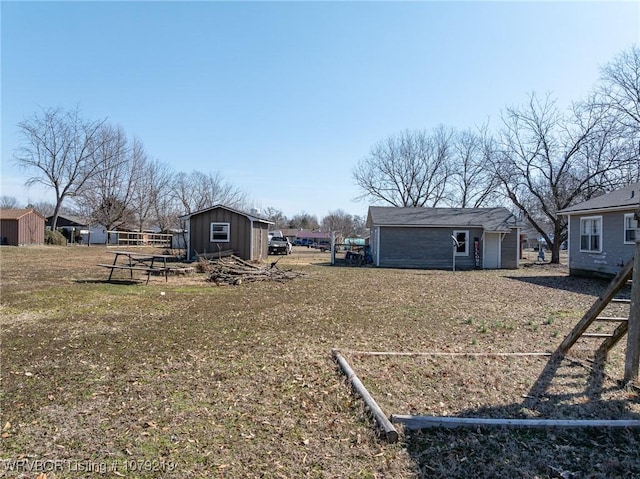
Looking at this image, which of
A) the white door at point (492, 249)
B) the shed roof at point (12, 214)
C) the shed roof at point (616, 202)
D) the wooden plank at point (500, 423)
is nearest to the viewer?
the wooden plank at point (500, 423)

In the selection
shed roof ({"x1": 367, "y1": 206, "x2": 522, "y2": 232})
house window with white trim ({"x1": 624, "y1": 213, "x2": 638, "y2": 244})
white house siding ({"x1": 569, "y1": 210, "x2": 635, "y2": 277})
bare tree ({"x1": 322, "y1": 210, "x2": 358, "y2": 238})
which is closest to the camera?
house window with white trim ({"x1": 624, "y1": 213, "x2": 638, "y2": 244})

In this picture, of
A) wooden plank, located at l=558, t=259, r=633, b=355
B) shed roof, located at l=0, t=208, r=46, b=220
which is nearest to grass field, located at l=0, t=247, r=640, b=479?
wooden plank, located at l=558, t=259, r=633, b=355

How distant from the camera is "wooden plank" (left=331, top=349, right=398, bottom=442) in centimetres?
353

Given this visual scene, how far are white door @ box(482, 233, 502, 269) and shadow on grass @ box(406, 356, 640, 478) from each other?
21.9m

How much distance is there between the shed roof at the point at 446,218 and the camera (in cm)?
2523

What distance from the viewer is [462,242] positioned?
2555 cm

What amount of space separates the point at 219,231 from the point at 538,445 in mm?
20936

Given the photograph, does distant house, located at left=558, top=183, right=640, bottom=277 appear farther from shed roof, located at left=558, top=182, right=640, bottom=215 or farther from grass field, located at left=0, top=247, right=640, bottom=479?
grass field, located at left=0, top=247, right=640, bottom=479

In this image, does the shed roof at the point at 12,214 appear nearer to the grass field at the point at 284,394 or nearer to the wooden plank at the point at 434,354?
the grass field at the point at 284,394

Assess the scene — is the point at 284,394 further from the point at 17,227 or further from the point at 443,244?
the point at 17,227

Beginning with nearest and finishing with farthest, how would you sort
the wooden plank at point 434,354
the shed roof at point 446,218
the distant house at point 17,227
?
1. the wooden plank at point 434,354
2. the shed roof at point 446,218
3. the distant house at point 17,227

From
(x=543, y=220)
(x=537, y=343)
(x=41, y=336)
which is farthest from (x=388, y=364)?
(x=543, y=220)

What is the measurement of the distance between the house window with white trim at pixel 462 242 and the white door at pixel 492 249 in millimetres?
1080

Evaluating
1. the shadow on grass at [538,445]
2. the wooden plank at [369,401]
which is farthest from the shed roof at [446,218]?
the shadow on grass at [538,445]
